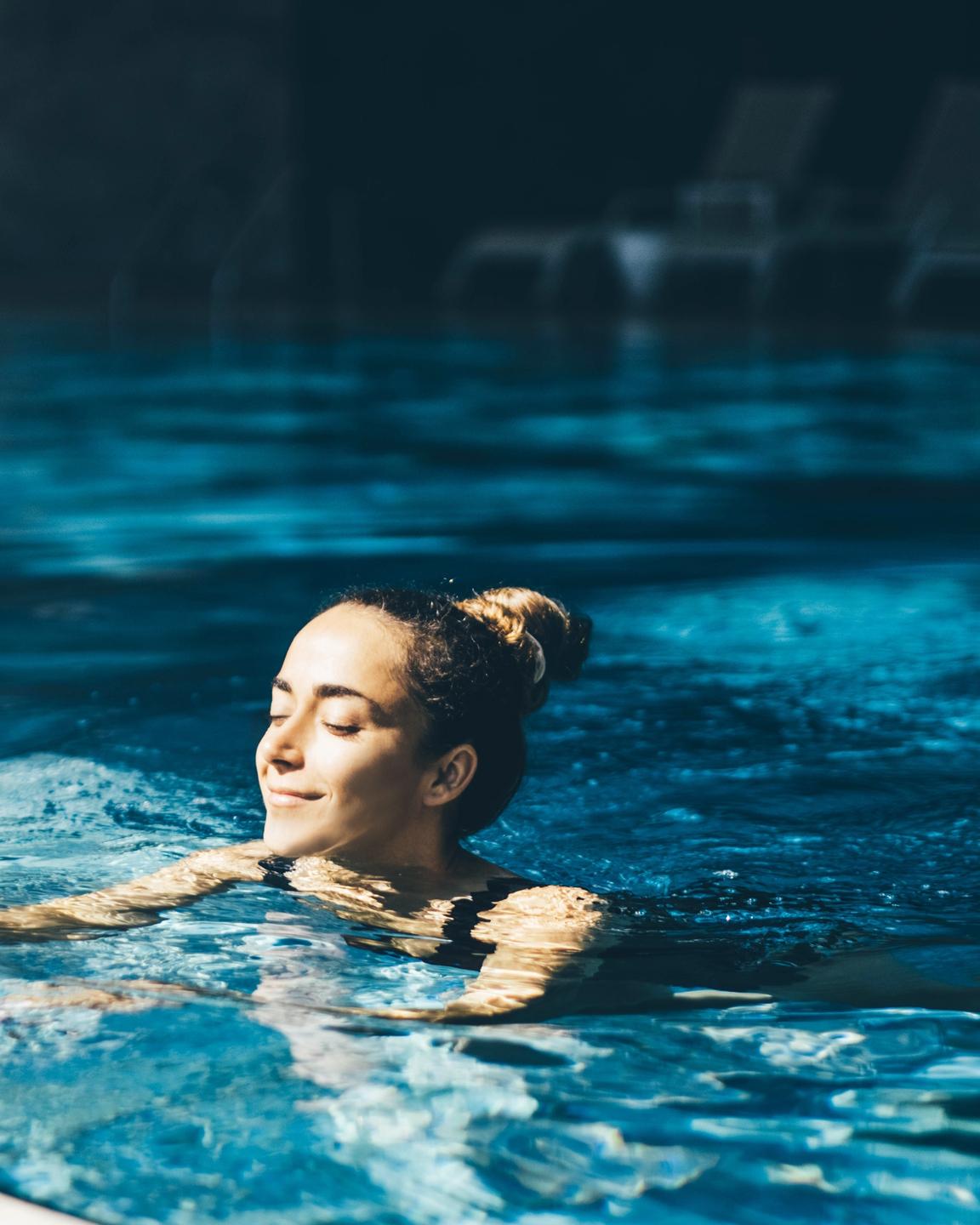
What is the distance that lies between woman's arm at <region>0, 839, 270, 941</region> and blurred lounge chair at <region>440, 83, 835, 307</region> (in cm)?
1000

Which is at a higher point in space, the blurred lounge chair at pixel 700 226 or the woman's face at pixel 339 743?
the blurred lounge chair at pixel 700 226

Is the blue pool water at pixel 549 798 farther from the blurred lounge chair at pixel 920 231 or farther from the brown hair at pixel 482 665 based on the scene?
the blurred lounge chair at pixel 920 231

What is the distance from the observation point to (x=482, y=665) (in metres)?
2.67

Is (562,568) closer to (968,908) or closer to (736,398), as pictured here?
(968,908)

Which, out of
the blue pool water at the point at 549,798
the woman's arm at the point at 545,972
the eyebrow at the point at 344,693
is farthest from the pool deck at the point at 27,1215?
the eyebrow at the point at 344,693

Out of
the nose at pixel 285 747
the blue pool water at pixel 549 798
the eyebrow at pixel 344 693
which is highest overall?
the eyebrow at pixel 344 693

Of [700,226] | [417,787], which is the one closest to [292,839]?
[417,787]

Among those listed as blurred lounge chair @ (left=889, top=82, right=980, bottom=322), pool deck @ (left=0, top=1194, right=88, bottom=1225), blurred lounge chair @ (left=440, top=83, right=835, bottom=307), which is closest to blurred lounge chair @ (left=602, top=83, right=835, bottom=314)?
blurred lounge chair @ (left=440, top=83, right=835, bottom=307)

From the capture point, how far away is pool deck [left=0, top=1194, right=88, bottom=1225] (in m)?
1.76

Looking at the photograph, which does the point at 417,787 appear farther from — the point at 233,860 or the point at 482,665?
the point at 233,860

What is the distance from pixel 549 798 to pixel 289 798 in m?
1.17

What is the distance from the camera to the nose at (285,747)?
255 cm

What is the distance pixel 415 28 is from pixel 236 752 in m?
13.1

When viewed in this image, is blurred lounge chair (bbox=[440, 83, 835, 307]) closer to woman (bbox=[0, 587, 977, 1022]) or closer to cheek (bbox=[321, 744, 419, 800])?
woman (bbox=[0, 587, 977, 1022])
